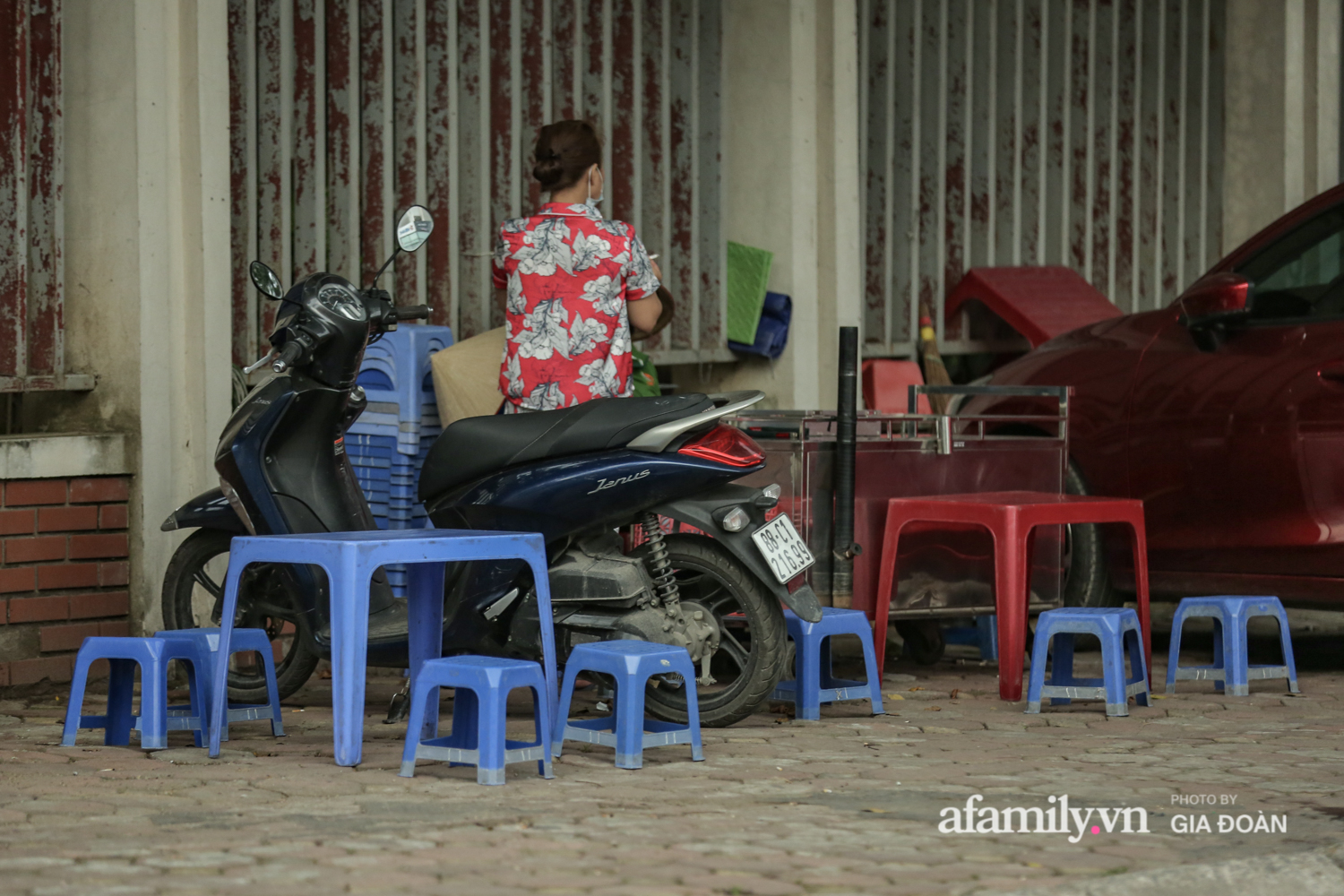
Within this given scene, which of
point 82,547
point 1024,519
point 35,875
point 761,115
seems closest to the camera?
point 35,875

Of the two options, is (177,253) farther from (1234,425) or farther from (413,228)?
(1234,425)

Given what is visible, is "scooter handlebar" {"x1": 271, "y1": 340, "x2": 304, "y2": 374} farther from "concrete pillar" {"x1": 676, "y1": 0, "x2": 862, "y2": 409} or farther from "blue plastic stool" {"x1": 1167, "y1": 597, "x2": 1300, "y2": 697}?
"concrete pillar" {"x1": 676, "y1": 0, "x2": 862, "y2": 409}

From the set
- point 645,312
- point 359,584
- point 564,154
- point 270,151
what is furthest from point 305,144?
point 359,584

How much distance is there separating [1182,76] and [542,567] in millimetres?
7617

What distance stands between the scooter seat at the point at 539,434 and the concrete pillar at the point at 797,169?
3.41 meters

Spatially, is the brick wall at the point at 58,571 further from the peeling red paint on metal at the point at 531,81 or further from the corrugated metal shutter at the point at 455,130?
the peeling red paint on metal at the point at 531,81

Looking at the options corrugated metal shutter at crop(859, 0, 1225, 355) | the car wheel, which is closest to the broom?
corrugated metal shutter at crop(859, 0, 1225, 355)

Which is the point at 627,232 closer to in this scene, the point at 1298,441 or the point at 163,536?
the point at 163,536

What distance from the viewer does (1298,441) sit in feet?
22.3

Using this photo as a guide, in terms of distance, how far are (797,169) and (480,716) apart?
15.7 ft

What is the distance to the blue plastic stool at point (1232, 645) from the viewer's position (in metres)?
6.31

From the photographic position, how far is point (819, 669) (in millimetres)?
5824

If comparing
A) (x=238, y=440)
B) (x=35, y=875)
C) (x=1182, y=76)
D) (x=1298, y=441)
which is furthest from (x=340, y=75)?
(x=1182, y=76)

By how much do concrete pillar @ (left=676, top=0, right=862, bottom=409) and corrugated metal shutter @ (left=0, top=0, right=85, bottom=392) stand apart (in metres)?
3.23
